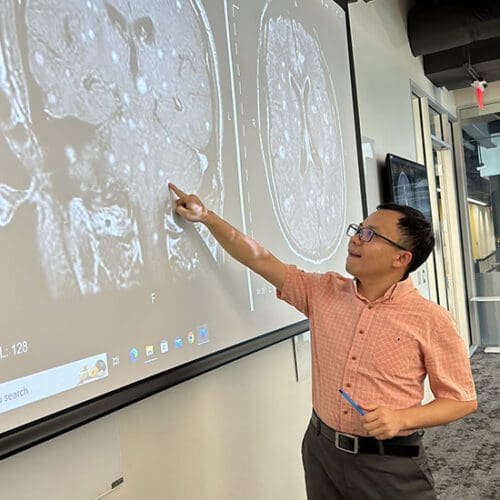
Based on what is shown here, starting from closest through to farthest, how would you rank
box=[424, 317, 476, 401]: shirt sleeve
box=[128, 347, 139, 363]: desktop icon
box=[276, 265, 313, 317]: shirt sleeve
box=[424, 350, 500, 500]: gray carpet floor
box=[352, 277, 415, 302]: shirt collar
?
box=[128, 347, 139, 363]: desktop icon, box=[424, 317, 476, 401]: shirt sleeve, box=[352, 277, 415, 302]: shirt collar, box=[276, 265, 313, 317]: shirt sleeve, box=[424, 350, 500, 500]: gray carpet floor

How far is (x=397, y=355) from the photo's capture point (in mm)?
1361

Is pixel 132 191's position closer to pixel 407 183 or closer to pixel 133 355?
pixel 133 355

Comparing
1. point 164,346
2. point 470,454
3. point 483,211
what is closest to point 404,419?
point 164,346

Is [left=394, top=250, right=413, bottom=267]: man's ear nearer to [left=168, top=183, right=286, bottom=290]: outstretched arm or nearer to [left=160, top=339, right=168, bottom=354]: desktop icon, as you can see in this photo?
[left=168, top=183, right=286, bottom=290]: outstretched arm

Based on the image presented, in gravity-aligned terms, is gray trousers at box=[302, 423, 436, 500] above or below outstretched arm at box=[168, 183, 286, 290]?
below

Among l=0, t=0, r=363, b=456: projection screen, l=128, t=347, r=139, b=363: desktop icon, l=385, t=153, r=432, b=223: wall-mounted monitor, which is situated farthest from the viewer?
l=385, t=153, r=432, b=223: wall-mounted monitor

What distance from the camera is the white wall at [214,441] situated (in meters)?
1.23

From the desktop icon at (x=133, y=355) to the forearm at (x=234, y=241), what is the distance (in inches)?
15.5

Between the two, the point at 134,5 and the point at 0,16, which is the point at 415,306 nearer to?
the point at 134,5

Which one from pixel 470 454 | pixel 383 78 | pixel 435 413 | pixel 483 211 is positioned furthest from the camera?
pixel 483 211

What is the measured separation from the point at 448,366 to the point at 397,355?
4.9 inches

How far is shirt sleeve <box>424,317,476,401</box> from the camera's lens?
132cm

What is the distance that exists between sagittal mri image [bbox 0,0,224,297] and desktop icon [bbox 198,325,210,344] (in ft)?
0.54

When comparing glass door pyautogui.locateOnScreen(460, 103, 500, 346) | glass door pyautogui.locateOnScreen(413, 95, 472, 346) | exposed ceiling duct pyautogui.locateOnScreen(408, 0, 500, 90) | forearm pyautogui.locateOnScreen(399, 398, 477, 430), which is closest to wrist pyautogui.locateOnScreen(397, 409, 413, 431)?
forearm pyautogui.locateOnScreen(399, 398, 477, 430)
